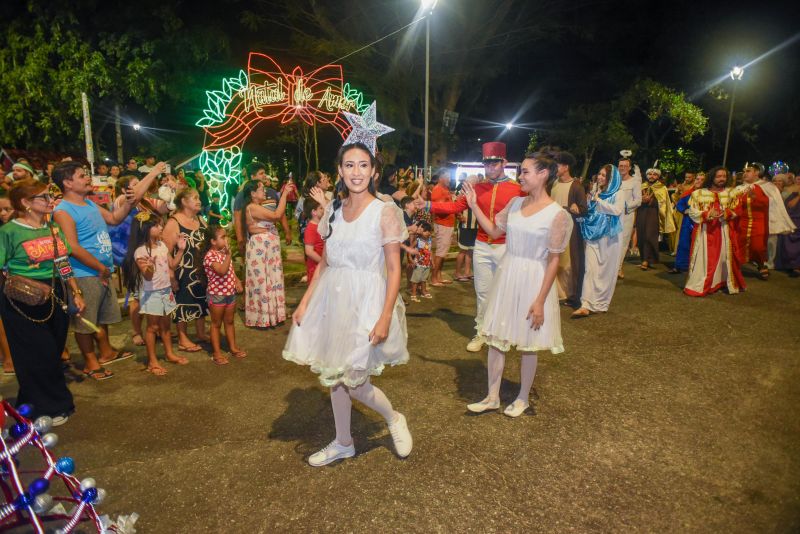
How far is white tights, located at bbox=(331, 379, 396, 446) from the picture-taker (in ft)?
10.5

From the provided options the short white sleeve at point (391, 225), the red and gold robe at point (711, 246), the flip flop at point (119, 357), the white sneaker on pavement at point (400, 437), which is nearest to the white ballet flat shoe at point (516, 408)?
the white sneaker on pavement at point (400, 437)

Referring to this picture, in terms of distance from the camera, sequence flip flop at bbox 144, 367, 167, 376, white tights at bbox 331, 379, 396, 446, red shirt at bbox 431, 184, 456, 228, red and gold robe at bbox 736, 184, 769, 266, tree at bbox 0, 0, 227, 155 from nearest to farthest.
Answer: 1. white tights at bbox 331, 379, 396, 446
2. flip flop at bbox 144, 367, 167, 376
3. red shirt at bbox 431, 184, 456, 228
4. red and gold robe at bbox 736, 184, 769, 266
5. tree at bbox 0, 0, 227, 155

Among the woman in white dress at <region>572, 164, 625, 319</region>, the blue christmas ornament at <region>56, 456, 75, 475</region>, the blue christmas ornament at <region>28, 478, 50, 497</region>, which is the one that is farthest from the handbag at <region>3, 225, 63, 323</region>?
the woman in white dress at <region>572, 164, 625, 319</region>

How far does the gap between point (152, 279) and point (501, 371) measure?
11.1ft

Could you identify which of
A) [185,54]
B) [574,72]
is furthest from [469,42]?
[185,54]

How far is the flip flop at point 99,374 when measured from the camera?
473 cm

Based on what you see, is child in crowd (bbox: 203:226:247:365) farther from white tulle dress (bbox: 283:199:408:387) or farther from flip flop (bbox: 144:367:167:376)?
white tulle dress (bbox: 283:199:408:387)

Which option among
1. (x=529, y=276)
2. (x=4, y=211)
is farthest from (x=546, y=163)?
(x=4, y=211)

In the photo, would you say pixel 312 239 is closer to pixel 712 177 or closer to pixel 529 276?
pixel 529 276

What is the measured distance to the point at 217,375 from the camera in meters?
4.82

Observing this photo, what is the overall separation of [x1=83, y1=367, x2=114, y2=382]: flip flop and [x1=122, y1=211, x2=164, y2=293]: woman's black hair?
80 centimetres

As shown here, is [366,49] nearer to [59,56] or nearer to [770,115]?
[59,56]

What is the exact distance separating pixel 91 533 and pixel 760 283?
10004 millimetres

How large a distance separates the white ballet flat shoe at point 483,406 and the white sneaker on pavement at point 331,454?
1.07 m
